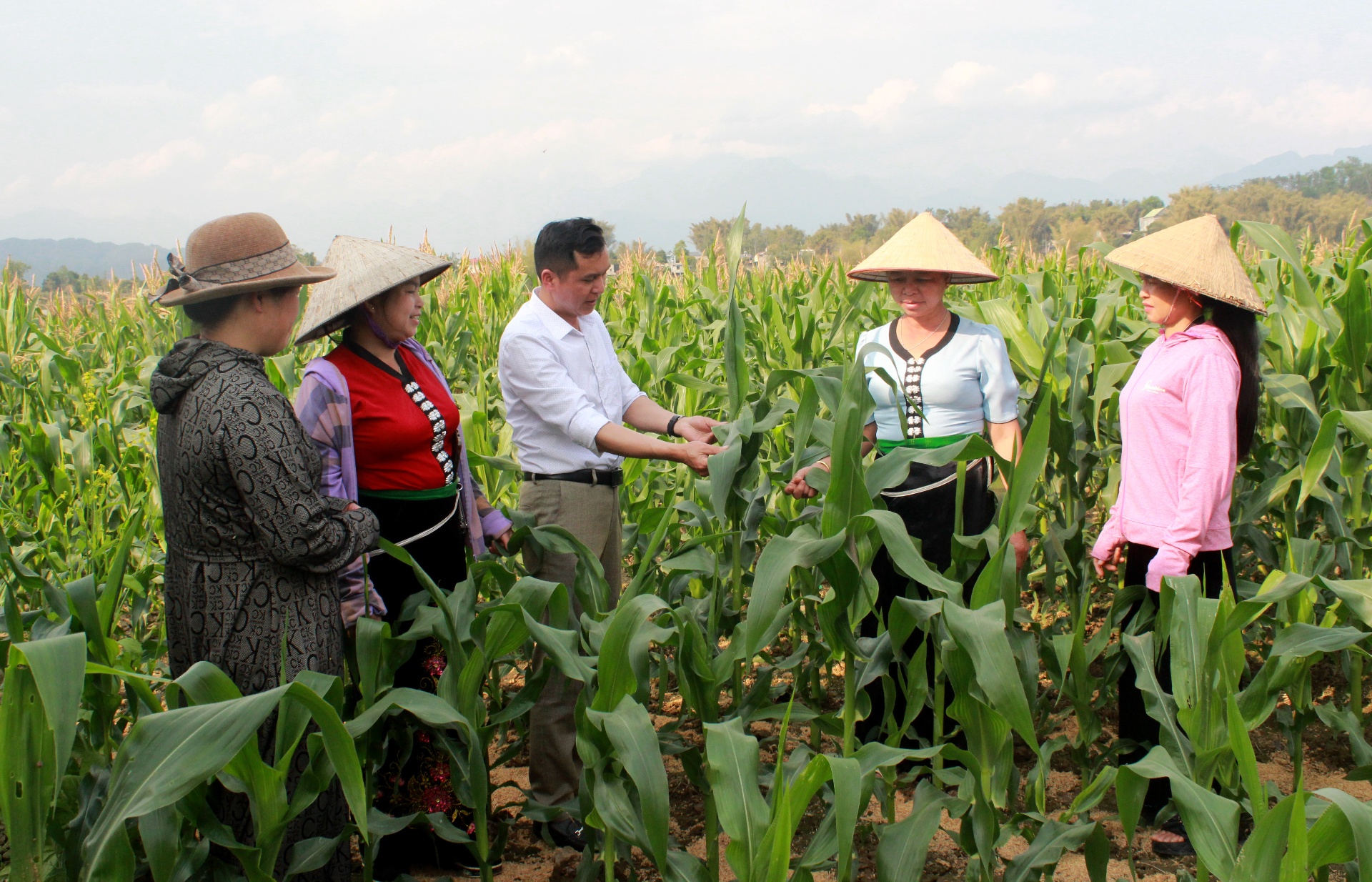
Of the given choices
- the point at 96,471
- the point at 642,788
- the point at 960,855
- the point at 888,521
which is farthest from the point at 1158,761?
the point at 96,471

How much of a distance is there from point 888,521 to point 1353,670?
1.87 meters

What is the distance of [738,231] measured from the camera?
175 cm

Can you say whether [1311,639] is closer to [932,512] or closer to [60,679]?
[932,512]

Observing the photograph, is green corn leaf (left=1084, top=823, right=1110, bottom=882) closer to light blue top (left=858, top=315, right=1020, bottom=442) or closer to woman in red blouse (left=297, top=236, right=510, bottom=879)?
light blue top (left=858, top=315, right=1020, bottom=442)

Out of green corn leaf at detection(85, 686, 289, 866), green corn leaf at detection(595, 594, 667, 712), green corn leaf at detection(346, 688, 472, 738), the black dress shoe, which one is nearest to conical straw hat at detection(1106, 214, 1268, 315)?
green corn leaf at detection(595, 594, 667, 712)

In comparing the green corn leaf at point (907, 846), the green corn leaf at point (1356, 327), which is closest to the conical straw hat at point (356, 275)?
the green corn leaf at point (907, 846)

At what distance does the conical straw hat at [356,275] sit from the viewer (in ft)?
7.02

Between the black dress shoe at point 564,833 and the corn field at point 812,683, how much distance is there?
15cm

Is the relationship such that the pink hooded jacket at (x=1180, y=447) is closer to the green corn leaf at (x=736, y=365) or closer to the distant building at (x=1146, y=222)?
the green corn leaf at (x=736, y=365)

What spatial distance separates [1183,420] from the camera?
2.31 m

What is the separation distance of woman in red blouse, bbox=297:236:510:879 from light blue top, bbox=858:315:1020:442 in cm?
120

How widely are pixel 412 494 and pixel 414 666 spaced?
0.44 meters

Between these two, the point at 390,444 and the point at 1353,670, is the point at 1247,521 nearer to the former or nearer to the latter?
the point at 1353,670

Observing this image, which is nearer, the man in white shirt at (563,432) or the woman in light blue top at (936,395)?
the man in white shirt at (563,432)
